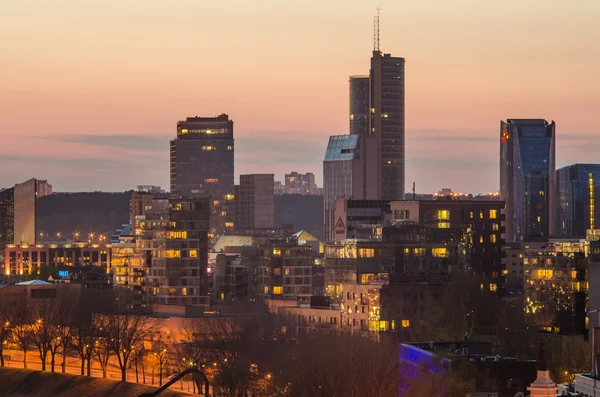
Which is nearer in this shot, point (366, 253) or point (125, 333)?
point (125, 333)

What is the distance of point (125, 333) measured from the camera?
17725 centimetres

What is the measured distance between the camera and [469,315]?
17538 cm

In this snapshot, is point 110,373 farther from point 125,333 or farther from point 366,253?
point 366,253

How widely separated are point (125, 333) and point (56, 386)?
10.1 meters

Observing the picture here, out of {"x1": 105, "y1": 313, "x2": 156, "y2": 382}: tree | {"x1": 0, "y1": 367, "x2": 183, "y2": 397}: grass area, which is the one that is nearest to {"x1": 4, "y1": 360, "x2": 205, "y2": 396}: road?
{"x1": 105, "y1": 313, "x2": 156, "y2": 382}: tree

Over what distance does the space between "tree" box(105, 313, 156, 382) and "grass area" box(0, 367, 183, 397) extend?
2.54 metres

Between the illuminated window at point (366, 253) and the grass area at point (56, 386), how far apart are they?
134ft

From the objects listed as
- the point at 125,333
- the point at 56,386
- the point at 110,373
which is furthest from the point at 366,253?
the point at 56,386

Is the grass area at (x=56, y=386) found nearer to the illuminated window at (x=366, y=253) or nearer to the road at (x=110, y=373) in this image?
the road at (x=110, y=373)

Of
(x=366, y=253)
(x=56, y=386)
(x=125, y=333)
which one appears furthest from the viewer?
(x=366, y=253)

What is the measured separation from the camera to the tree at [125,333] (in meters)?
172

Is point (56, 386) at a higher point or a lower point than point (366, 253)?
lower

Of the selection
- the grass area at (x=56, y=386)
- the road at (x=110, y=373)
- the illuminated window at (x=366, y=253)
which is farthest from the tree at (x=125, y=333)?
the illuminated window at (x=366, y=253)

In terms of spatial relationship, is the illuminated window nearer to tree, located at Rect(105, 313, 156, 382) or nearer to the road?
tree, located at Rect(105, 313, 156, 382)
